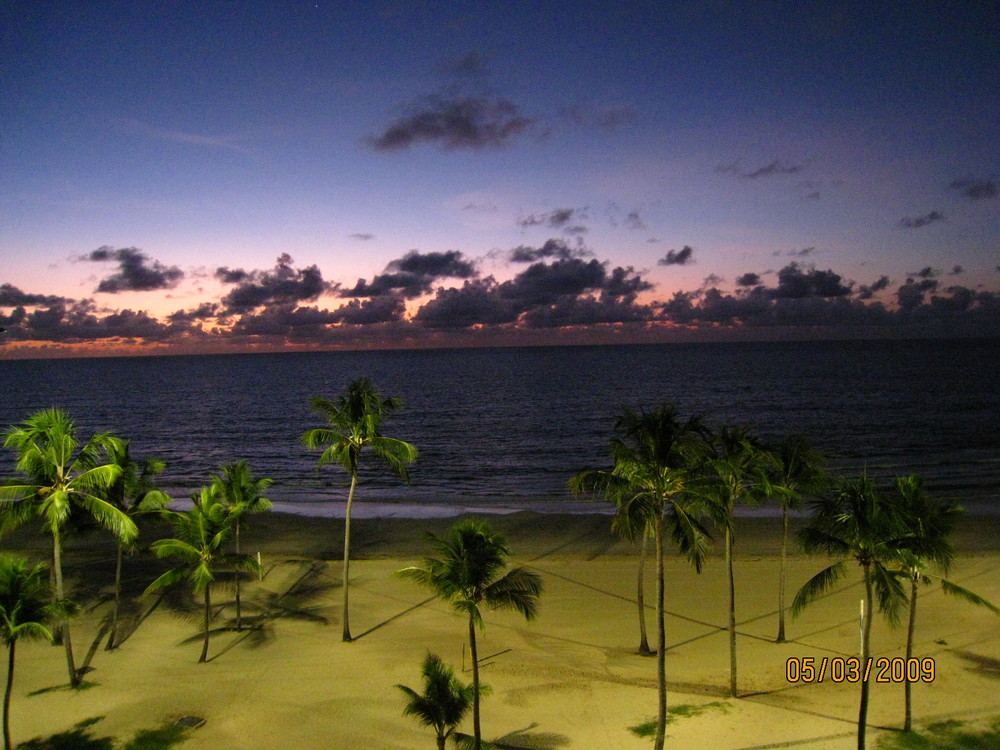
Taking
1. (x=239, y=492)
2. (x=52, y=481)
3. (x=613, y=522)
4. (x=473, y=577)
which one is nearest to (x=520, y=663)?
(x=613, y=522)

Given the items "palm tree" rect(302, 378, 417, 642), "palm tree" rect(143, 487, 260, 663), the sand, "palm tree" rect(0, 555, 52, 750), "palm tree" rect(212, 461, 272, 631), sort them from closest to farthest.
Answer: "palm tree" rect(0, 555, 52, 750) < the sand < "palm tree" rect(143, 487, 260, 663) < "palm tree" rect(302, 378, 417, 642) < "palm tree" rect(212, 461, 272, 631)

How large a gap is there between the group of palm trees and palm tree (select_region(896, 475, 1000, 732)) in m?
0.04

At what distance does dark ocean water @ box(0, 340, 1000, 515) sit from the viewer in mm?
57531

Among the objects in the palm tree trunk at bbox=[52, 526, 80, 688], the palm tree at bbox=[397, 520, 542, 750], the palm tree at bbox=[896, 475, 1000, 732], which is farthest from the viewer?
the palm tree trunk at bbox=[52, 526, 80, 688]

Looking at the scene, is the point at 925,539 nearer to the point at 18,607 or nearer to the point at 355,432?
the point at 355,432

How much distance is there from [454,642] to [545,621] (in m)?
4.07

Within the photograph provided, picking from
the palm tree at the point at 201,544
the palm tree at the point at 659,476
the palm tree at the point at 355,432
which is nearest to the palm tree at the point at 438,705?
the palm tree at the point at 659,476

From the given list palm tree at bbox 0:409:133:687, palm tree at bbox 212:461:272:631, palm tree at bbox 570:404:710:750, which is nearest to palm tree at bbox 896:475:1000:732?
palm tree at bbox 570:404:710:750

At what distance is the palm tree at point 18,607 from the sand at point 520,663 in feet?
13.0

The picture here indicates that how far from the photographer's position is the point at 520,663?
2303cm

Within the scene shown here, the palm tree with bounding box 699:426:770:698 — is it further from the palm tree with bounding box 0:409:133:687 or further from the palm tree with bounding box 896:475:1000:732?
the palm tree with bounding box 0:409:133:687

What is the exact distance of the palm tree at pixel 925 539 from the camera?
15977 mm

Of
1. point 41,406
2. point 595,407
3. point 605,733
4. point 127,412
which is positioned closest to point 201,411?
point 127,412

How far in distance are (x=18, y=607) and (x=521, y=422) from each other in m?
79.6
